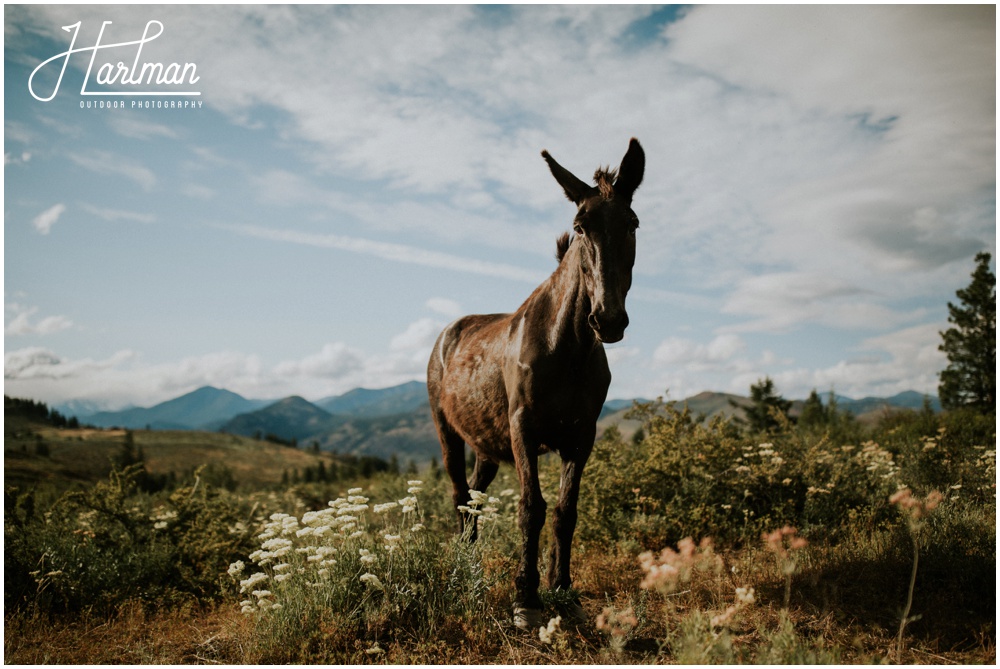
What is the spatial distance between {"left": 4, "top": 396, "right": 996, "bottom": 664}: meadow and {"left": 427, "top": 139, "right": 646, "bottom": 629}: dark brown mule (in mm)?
458

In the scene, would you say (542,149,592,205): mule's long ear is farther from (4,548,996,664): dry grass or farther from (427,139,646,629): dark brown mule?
(4,548,996,664): dry grass

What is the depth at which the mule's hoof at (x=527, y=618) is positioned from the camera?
392 centimetres

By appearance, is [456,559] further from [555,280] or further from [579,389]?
A: [555,280]

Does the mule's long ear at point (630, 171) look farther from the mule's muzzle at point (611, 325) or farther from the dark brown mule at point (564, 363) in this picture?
the mule's muzzle at point (611, 325)

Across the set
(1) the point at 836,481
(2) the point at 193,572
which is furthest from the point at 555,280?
(2) the point at 193,572

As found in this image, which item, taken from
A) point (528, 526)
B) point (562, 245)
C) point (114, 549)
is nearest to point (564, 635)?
point (528, 526)

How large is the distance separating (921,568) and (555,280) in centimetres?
412

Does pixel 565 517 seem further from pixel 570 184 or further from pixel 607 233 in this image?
pixel 570 184

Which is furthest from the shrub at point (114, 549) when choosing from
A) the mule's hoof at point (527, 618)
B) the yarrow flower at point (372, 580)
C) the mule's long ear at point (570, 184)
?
the mule's long ear at point (570, 184)

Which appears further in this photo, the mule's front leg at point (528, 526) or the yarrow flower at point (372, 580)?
the mule's front leg at point (528, 526)

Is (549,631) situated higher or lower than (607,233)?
lower

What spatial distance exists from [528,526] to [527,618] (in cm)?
63

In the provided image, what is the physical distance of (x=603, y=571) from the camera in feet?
17.8

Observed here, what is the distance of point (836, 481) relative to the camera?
7.02m
